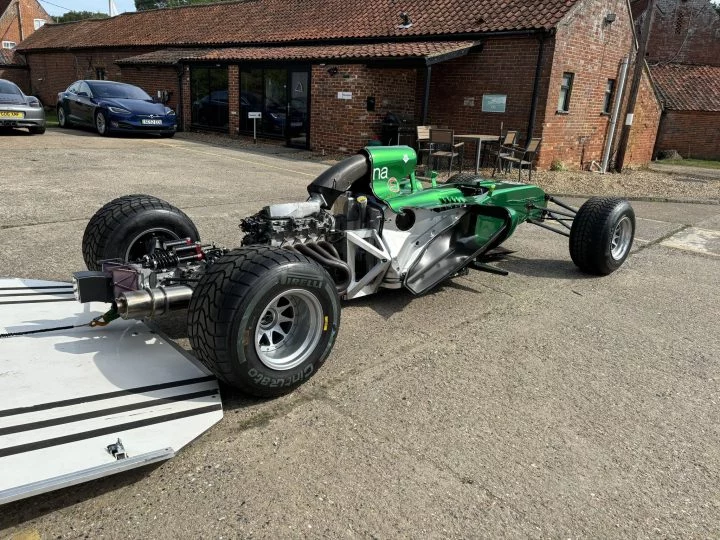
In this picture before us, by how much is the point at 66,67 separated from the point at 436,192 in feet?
105

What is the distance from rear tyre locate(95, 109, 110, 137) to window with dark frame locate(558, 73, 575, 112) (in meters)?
12.5

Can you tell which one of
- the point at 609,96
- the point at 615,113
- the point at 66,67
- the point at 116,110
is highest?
the point at 66,67

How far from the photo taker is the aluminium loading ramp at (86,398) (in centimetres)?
235

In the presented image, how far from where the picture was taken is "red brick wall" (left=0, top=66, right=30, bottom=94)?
35534 mm

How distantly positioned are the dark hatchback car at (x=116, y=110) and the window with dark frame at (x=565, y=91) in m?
11.0

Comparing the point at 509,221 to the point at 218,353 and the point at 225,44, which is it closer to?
the point at 218,353

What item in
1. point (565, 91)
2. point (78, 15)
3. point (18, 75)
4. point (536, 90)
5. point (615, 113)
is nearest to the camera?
point (536, 90)

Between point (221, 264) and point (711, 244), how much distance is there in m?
7.34

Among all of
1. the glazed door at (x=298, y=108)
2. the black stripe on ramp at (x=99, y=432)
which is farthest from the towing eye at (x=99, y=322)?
the glazed door at (x=298, y=108)

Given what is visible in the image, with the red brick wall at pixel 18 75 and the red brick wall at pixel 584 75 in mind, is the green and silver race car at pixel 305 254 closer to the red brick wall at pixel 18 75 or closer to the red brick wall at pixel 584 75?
the red brick wall at pixel 584 75

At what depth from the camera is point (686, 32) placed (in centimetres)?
3222

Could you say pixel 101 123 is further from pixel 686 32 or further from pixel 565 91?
pixel 686 32

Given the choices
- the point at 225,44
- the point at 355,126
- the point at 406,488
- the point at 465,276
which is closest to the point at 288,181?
the point at 355,126

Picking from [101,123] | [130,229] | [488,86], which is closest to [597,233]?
[130,229]
